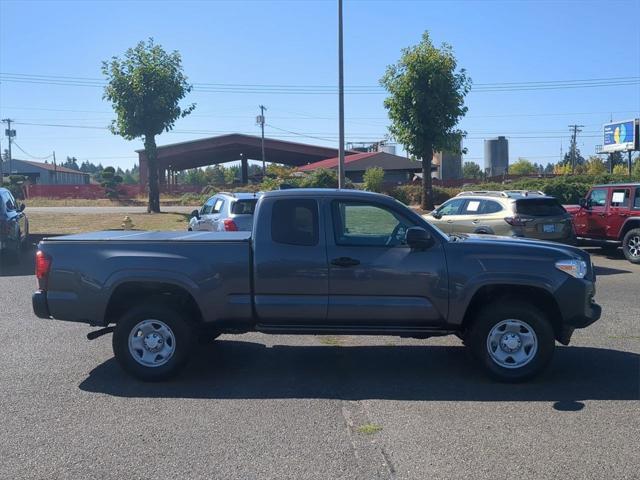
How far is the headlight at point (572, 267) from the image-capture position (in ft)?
21.1

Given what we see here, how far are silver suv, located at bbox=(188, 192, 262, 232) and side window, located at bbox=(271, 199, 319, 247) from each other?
6.10 m

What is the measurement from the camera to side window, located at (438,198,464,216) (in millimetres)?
15833

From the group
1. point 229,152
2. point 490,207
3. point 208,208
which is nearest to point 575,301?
point 490,207

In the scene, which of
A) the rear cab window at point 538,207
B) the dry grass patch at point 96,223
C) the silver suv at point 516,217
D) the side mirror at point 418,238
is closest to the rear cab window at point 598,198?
the silver suv at point 516,217

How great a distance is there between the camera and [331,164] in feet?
202

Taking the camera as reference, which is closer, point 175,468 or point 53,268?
point 175,468

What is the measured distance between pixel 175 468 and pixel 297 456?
85cm

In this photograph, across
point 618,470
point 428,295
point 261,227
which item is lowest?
point 618,470

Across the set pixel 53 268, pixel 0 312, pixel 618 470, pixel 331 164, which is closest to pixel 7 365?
pixel 53 268

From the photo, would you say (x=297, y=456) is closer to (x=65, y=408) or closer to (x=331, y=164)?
(x=65, y=408)

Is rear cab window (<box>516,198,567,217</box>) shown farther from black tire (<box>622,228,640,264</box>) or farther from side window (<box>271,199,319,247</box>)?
side window (<box>271,199,319,247</box>)

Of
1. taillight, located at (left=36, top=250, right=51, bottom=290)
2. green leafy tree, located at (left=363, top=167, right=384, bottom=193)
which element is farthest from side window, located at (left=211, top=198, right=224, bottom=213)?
green leafy tree, located at (left=363, top=167, right=384, bottom=193)

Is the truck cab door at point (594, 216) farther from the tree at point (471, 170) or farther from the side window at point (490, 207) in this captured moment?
the tree at point (471, 170)

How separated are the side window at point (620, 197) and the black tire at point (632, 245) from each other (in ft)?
2.23
